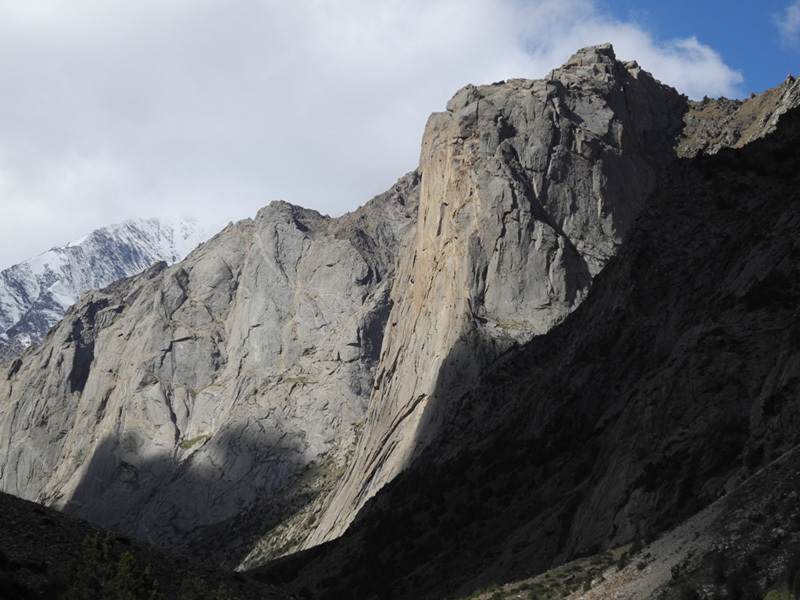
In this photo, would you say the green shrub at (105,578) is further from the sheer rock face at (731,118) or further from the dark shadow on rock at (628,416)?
the sheer rock face at (731,118)

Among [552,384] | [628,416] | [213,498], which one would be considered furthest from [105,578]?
[213,498]

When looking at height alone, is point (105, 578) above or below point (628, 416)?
above

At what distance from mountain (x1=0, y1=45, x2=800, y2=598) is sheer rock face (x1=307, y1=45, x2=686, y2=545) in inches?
15.9

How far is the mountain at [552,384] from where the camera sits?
144 feet

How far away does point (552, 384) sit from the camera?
3073 inches

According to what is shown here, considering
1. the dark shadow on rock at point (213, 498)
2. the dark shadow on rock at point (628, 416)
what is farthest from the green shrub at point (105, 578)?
the dark shadow on rock at point (213, 498)

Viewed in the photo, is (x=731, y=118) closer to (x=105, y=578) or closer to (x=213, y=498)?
(x=213, y=498)

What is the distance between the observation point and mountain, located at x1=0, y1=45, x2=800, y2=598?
43.8 metres

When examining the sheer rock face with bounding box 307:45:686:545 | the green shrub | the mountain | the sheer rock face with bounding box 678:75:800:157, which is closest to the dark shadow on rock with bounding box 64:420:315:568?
the mountain

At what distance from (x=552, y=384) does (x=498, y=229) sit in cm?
6367

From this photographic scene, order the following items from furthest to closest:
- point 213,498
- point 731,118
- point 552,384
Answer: point 213,498 < point 731,118 < point 552,384

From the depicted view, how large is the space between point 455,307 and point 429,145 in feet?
117

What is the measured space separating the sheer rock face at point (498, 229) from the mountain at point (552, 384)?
404 millimetres

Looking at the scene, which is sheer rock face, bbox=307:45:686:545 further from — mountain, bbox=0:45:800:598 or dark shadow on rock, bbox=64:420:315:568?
dark shadow on rock, bbox=64:420:315:568
